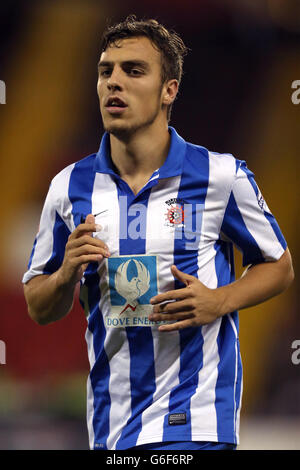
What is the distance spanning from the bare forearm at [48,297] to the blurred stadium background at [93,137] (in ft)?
5.71

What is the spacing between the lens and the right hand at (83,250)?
6.93 ft

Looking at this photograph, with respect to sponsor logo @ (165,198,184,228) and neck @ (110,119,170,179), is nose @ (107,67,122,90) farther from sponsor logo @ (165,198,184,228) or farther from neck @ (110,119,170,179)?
sponsor logo @ (165,198,184,228)

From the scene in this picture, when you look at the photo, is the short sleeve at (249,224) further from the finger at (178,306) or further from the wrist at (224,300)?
the finger at (178,306)

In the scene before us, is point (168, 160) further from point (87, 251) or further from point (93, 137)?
point (93, 137)

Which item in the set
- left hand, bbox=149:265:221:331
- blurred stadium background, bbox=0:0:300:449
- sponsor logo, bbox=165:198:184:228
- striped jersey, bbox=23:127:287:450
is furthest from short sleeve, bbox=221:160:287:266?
blurred stadium background, bbox=0:0:300:449

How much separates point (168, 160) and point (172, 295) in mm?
491

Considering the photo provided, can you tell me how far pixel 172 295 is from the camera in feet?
6.95

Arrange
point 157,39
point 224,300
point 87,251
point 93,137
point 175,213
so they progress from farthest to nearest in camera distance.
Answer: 1. point 93,137
2. point 157,39
3. point 175,213
4. point 224,300
5. point 87,251

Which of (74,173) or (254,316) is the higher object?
(74,173)

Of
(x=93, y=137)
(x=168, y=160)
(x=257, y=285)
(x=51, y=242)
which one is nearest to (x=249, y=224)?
(x=257, y=285)

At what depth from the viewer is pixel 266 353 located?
15.1ft

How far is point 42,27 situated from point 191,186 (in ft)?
7.61
